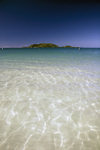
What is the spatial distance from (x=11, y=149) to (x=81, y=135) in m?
1.73

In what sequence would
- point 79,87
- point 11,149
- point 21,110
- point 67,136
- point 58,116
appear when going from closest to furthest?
point 11,149 < point 67,136 < point 58,116 < point 21,110 < point 79,87

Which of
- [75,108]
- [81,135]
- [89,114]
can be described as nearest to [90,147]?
[81,135]

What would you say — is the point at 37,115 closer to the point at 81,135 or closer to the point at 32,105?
the point at 32,105

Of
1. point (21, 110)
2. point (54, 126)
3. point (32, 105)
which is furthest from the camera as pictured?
point (32, 105)

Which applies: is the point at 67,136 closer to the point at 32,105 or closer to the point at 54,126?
the point at 54,126

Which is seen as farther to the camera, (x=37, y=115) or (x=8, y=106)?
(x=8, y=106)

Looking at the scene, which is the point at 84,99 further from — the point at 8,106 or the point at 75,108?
the point at 8,106

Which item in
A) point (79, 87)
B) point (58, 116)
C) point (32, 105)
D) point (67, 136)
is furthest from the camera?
point (79, 87)

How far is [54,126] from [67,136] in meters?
0.47

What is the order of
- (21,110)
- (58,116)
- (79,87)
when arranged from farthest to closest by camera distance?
(79,87) → (21,110) → (58,116)

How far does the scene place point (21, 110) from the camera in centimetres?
365

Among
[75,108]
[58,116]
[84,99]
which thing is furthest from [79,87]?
[58,116]

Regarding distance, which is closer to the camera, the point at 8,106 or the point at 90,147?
the point at 90,147

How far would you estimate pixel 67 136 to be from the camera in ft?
8.61
